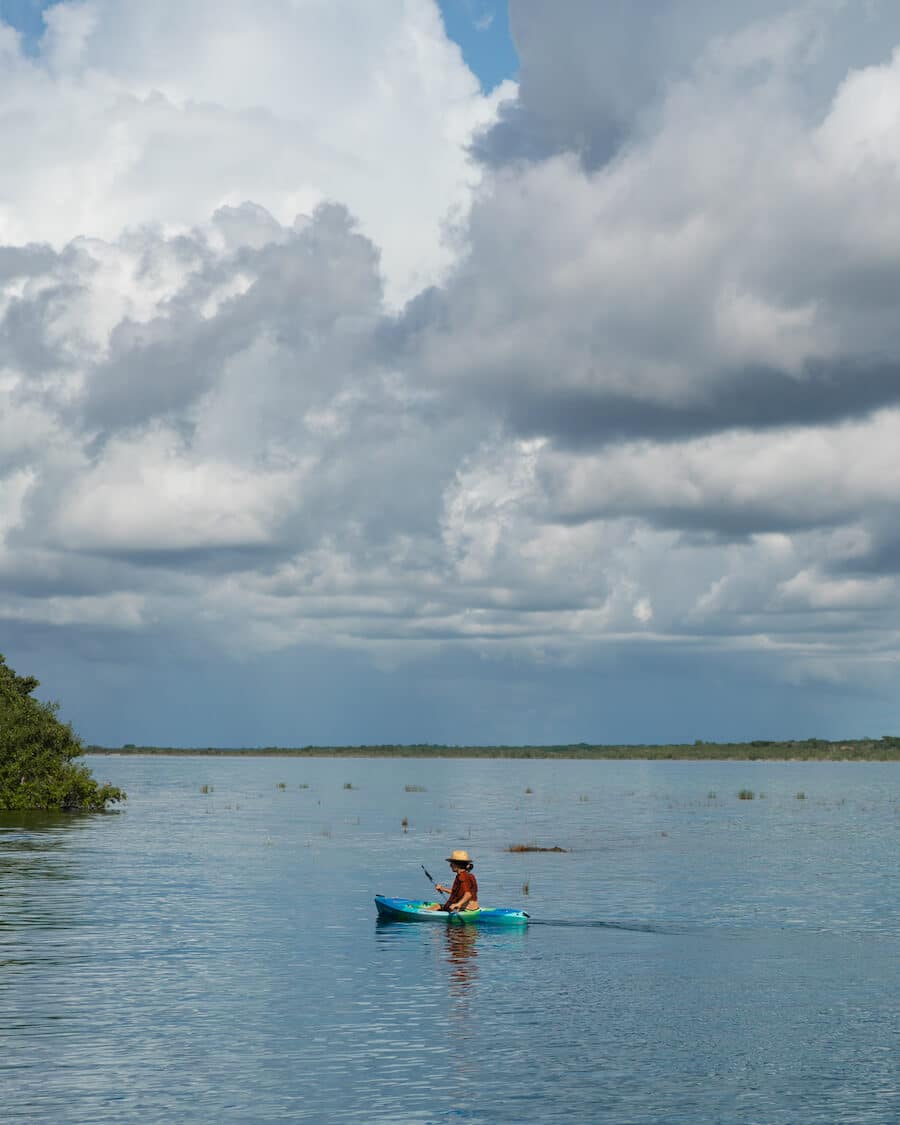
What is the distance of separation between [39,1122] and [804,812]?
105614mm

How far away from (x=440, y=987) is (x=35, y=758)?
2743 inches

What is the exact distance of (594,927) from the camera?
48.6 meters

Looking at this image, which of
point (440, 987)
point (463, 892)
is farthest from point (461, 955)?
point (440, 987)

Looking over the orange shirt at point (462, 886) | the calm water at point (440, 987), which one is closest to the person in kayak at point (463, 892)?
the orange shirt at point (462, 886)

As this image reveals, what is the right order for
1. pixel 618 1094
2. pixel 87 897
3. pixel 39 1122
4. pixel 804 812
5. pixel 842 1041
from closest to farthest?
pixel 39 1122, pixel 618 1094, pixel 842 1041, pixel 87 897, pixel 804 812

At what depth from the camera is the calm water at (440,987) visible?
84.7 ft

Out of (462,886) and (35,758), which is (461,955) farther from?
(35,758)

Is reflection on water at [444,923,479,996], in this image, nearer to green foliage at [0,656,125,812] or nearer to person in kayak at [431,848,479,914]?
person in kayak at [431,848,479,914]

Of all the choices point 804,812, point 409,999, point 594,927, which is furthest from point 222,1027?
point 804,812

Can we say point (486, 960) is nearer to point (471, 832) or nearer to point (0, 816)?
point (471, 832)

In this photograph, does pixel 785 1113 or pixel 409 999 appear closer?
pixel 785 1113

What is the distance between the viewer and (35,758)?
99875 mm

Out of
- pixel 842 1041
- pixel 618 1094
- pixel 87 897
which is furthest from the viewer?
pixel 87 897

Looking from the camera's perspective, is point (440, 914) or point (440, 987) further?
point (440, 914)
